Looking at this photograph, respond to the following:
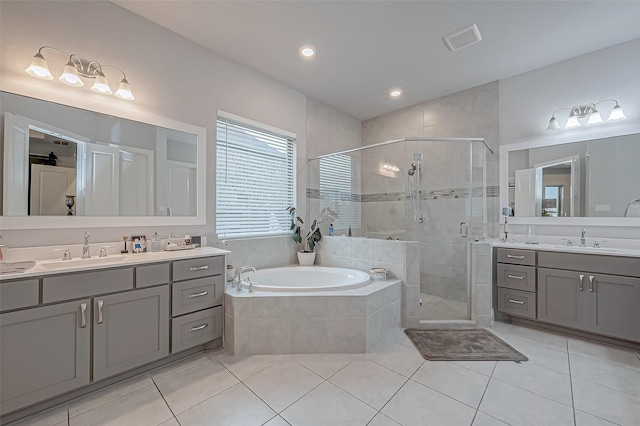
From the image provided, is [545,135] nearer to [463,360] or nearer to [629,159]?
[629,159]

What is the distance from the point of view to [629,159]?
259 centimetres

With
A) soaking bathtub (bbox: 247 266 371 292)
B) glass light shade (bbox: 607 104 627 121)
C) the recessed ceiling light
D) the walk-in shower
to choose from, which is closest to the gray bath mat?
the walk-in shower

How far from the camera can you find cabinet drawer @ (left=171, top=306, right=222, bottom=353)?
205 cm

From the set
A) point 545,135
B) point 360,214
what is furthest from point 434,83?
point 360,214

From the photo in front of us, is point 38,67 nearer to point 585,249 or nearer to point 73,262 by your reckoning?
point 73,262

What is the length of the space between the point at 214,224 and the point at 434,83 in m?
3.17

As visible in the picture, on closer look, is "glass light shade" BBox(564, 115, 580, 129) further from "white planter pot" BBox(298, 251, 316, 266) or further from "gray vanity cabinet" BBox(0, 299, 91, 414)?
"gray vanity cabinet" BBox(0, 299, 91, 414)

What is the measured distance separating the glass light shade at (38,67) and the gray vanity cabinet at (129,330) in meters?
1.58

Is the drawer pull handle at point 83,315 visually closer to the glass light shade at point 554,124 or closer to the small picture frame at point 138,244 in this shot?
the small picture frame at point 138,244

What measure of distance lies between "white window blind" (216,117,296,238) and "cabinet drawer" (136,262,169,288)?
90 centimetres

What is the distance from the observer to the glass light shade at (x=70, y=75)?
1928 millimetres

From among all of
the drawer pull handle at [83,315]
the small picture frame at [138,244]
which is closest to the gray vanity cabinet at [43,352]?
the drawer pull handle at [83,315]

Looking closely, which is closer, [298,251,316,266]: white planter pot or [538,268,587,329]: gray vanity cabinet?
[538,268,587,329]: gray vanity cabinet

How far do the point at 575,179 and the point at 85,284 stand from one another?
442 cm
